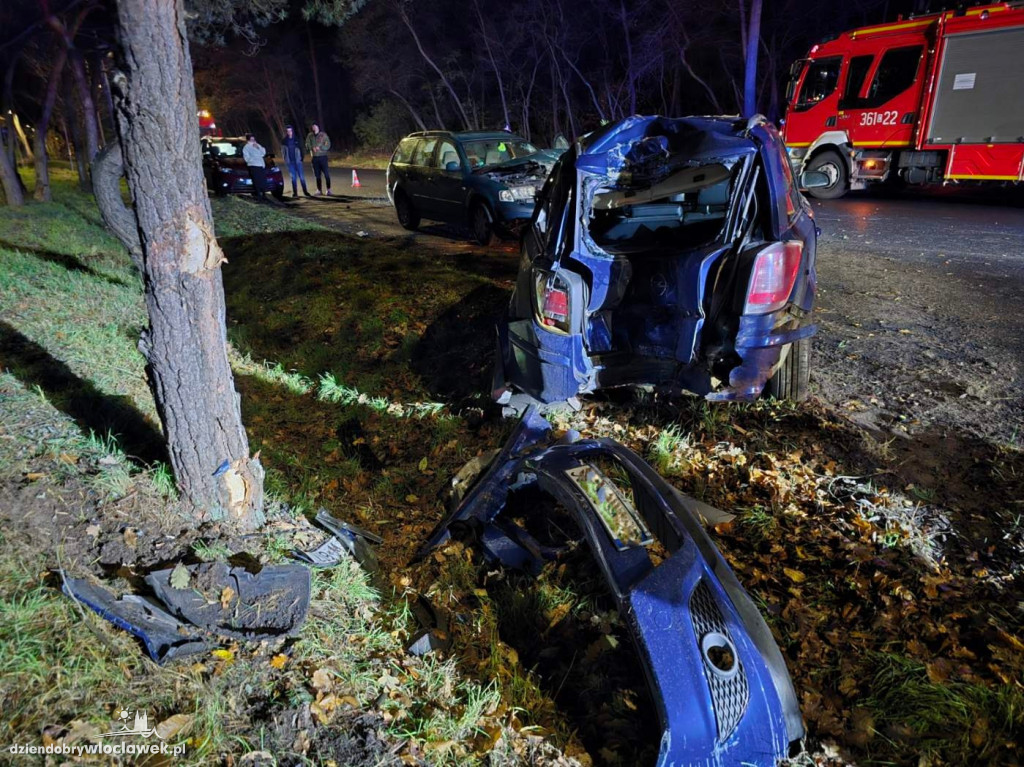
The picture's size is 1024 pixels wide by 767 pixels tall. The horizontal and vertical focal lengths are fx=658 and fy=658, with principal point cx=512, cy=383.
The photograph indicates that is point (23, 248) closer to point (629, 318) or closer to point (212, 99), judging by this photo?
point (629, 318)

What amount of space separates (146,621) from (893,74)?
53.5ft

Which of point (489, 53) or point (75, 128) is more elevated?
point (489, 53)

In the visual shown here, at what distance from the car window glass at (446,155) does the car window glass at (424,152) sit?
0.23 meters

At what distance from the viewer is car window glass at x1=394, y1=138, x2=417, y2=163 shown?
459 inches

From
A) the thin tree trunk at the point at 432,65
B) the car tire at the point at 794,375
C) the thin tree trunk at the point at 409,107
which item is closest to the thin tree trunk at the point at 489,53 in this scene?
the thin tree trunk at the point at 432,65

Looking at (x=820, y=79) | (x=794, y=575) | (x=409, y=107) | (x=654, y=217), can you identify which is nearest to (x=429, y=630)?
(x=794, y=575)

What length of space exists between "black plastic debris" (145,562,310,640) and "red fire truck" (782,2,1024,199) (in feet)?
48.8

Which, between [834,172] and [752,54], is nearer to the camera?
[834,172]

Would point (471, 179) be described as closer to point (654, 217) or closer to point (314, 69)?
point (654, 217)

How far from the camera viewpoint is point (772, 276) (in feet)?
11.9

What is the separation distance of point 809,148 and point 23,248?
49.7 feet

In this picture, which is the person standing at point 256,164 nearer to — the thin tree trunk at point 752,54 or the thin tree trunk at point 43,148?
the thin tree trunk at point 43,148

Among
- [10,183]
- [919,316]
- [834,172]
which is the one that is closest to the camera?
[919,316]

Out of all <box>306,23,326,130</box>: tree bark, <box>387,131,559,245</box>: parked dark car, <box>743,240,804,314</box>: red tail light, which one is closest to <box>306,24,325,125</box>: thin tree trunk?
<box>306,23,326,130</box>: tree bark
